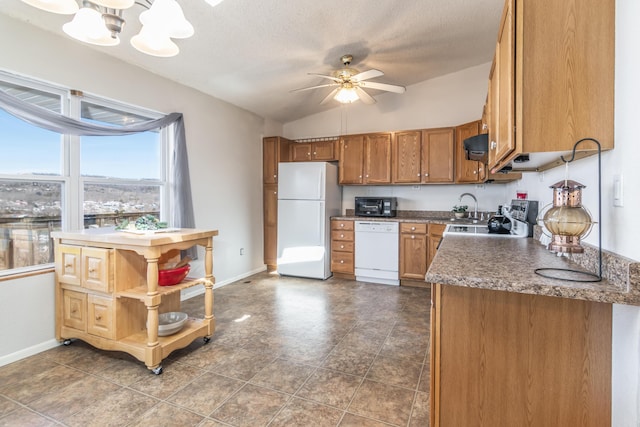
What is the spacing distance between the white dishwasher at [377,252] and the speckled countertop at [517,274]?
242 cm

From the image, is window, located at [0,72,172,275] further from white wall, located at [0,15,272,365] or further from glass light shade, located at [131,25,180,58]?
glass light shade, located at [131,25,180,58]

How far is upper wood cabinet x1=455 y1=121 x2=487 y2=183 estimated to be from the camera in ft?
13.1

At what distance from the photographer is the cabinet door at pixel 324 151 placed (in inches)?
198

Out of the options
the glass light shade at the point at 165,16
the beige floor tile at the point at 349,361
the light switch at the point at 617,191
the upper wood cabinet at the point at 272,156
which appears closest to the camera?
the light switch at the point at 617,191

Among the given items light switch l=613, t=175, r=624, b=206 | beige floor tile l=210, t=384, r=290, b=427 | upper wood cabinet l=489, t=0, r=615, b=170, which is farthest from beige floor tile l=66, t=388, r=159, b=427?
light switch l=613, t=175, r=624, b=206

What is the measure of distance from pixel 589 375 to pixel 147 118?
3953 mm

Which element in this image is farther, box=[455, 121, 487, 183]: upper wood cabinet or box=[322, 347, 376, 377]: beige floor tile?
box=[455, 121, 487, 183]: upper wood cabinet

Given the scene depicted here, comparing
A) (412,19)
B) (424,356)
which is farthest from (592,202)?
(412,19)

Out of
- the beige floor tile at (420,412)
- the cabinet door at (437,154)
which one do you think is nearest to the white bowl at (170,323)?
the beige floor tile at (420,412)

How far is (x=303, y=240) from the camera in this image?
4.66 metres

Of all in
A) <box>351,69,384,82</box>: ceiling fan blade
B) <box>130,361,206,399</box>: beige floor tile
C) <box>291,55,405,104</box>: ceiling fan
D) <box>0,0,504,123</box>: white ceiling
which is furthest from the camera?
<box>291,55,405,104</box>: ceiling fan

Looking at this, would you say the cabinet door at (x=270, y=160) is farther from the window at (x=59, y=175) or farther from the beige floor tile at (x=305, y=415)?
the beige floor tile at (x=305, y=415)

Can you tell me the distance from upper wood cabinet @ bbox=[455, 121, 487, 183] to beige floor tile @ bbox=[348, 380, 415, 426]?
297cm

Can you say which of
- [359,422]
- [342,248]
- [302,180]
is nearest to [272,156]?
[302,180]
